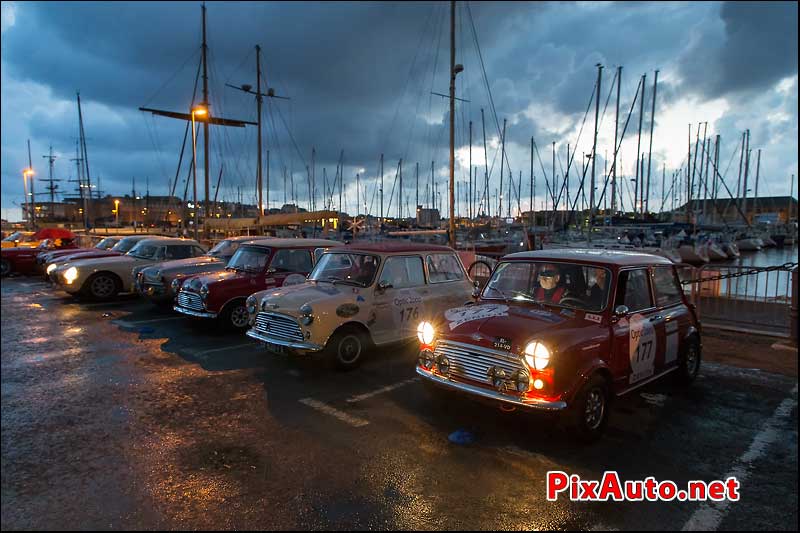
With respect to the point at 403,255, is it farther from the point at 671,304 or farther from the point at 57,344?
the point at 57,344

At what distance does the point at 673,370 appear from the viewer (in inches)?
232

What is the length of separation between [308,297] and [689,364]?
5.19 meters

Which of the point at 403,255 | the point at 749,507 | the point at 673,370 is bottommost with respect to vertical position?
the point at 749,507

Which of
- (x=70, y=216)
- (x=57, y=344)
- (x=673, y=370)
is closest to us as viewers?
(x=673, y=370)

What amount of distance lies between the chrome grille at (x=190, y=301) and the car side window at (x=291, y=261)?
1505 millimetres

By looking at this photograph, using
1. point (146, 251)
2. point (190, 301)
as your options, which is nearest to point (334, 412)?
point (190, 301)

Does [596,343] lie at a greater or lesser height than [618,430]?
greater

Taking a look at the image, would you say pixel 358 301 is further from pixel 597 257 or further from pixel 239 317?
pixel 239 317

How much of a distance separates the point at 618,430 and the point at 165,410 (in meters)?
4.89

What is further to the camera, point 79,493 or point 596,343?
point 596,343

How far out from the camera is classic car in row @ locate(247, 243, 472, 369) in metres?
6.53

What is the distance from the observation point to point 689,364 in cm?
611

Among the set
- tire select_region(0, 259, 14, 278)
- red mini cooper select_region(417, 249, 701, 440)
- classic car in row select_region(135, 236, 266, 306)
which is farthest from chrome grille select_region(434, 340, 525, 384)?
tire select_region(0, 259, 14, 278)

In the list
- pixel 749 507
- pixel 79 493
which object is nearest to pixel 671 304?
pixel 749 507
